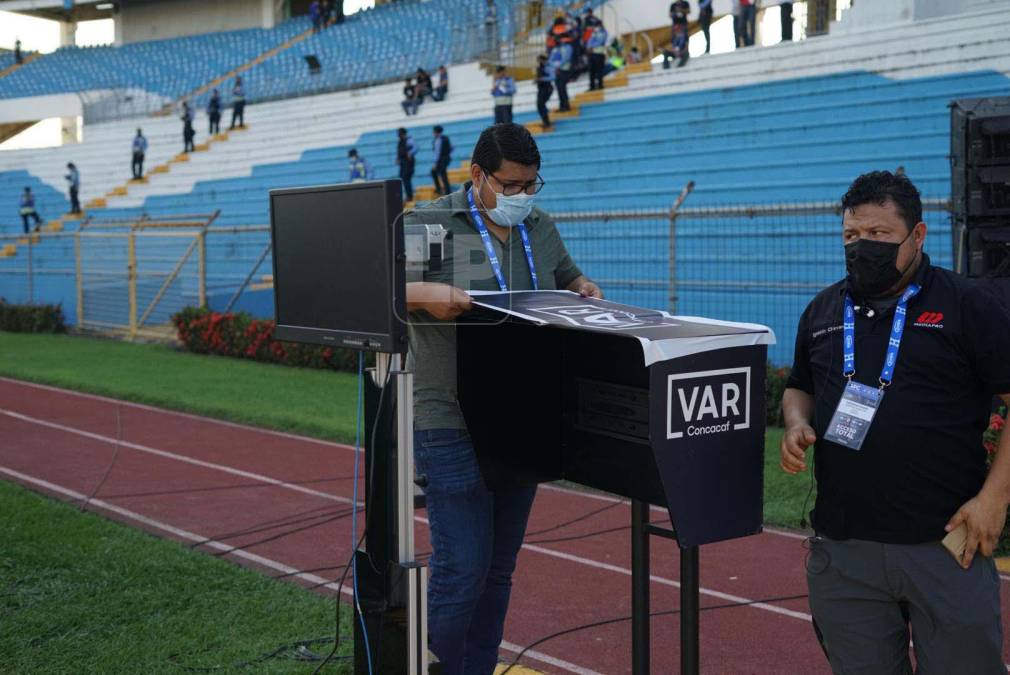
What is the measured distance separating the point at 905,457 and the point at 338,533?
4.27m

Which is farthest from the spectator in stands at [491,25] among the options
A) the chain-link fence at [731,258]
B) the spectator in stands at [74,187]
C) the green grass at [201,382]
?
the chain-link fence at [731,258]

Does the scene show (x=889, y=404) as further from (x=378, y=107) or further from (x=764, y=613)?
(x=378, y=107)

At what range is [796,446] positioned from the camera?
2.78 metres

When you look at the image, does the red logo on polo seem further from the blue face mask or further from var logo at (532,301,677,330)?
the blue face mask

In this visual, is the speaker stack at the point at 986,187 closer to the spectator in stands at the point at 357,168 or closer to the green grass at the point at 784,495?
the green grass at the point at 784,495

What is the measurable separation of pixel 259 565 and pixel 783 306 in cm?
720

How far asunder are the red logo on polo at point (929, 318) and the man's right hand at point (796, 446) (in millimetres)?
385

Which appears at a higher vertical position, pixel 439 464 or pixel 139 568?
pixel 439 464

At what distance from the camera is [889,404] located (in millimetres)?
2689

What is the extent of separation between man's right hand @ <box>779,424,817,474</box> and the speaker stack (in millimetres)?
3369

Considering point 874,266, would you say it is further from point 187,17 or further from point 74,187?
point 187,17

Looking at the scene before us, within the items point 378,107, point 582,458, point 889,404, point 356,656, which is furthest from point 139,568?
point 378,107

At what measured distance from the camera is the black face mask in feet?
8.98

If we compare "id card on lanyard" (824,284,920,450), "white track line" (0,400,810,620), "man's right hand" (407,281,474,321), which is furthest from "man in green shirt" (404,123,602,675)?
"white track line" (0,400,810,620)
